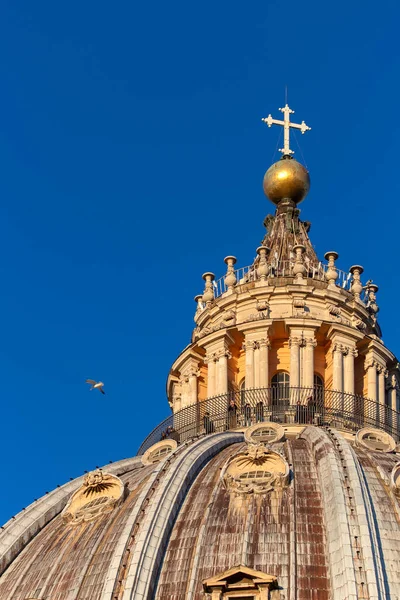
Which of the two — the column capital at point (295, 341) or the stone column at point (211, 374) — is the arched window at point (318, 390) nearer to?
the column capital at point (295, 341)

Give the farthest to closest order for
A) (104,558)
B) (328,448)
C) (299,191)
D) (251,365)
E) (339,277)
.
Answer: (299,191) < (339,277) < (251,365) < (328,448) < (104,558)

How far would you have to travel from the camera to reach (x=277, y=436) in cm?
5466

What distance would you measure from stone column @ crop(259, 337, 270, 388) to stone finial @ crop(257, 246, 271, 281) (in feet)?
10.6

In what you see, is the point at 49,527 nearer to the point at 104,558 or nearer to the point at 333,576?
the point at 104,558

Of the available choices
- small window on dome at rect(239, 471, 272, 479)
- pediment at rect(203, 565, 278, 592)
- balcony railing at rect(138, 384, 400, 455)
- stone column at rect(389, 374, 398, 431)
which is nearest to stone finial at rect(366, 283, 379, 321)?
stone column at rect(389, 374, 398, 431)

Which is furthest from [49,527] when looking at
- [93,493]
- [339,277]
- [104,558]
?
[339,277]

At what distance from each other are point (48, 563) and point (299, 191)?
894 inches

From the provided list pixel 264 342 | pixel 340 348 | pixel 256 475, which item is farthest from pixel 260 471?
pixel 340 348

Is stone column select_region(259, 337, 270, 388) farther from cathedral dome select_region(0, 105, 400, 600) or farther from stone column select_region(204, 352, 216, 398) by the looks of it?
stone column select_region(204, 352, 216, 398)

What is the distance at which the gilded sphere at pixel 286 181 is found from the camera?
222 ft

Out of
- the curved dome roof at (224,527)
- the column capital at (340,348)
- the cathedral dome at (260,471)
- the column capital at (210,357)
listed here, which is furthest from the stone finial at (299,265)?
the curved dome roof at (224,527)

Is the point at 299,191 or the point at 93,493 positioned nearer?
the point at 93,493

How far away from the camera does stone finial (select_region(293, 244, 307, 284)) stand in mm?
62156

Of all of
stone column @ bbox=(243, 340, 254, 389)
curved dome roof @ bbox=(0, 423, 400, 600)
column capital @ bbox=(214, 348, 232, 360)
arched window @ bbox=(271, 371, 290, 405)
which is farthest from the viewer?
column capital @ bbox=(214, 348, 232, 360)
